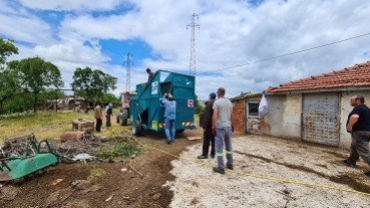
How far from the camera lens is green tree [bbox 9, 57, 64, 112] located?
30.1 meters

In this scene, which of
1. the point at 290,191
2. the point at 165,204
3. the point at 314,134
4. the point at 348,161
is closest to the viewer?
the point at 165,204

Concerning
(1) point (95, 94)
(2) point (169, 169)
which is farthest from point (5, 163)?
(1) point (95, 94)

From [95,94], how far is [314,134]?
4851 cm

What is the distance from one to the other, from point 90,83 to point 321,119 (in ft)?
160

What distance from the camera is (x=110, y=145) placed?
11.1 meters

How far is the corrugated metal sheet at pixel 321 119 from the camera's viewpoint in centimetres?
1148

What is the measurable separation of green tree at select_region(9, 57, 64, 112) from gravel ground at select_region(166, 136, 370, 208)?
2619 centimetres

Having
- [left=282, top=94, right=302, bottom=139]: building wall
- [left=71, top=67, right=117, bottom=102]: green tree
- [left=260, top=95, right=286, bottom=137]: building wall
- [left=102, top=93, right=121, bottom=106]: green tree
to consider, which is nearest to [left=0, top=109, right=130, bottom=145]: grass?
[left=260, top=95, right=286, bottom=137]: building wall

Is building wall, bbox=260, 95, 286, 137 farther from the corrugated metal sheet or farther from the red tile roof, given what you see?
the corrugated metal sheet

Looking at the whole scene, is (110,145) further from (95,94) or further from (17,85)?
(95,94)

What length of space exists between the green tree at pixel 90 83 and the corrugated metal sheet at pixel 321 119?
46.1 metres

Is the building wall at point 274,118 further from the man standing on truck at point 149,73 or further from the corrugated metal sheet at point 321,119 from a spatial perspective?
the man standing on truck at point 149,73

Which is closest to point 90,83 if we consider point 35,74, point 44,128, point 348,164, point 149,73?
point 35,74

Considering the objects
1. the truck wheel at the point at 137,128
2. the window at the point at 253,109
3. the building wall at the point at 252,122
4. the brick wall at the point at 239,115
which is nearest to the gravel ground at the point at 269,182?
the truck wheel at the point at 137,128
